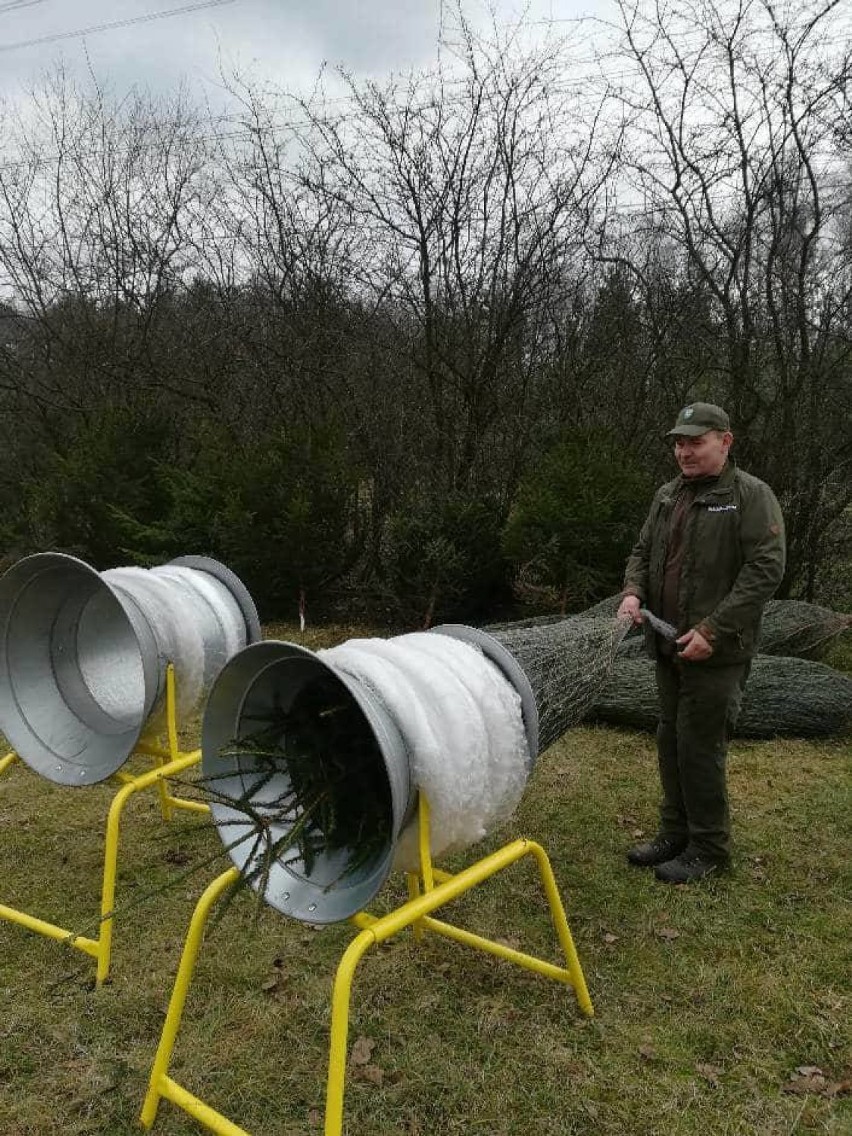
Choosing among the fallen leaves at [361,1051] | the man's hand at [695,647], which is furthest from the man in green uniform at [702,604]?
the fallen leaves at [361,1051]

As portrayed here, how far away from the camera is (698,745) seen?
13.1 feet

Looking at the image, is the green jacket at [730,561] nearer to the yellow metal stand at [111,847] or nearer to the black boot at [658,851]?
the black boot at [658,851]

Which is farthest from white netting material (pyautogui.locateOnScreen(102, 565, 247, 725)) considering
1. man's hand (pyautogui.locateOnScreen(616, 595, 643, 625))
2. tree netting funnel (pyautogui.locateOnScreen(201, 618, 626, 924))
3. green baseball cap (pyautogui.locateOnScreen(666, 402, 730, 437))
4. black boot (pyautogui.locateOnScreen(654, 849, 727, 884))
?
black boot (pyautogui.locateOnScreen(654, 849, 727, 884))

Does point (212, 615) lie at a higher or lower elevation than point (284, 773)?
higher

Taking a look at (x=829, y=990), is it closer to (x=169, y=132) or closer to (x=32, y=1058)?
(x=32, y=1058)

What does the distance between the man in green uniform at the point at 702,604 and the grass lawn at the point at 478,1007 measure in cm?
41

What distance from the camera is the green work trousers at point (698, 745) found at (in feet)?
12.8

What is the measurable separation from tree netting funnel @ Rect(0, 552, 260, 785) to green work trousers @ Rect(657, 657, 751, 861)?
1.89 m

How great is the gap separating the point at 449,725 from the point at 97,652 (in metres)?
2.07

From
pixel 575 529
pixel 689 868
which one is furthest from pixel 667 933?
pixel 575 529

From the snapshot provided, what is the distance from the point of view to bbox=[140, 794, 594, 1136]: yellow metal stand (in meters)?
2.21

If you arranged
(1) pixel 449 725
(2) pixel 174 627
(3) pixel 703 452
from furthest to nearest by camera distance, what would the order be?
(3) pixel 703 452 → (2) pixel 174 627 → (1) pixel 449 725

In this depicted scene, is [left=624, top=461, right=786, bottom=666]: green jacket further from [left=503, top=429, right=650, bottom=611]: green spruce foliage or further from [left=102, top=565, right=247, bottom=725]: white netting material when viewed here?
[left=503, top=429, right=650, bottom=611]: green spruce foliage

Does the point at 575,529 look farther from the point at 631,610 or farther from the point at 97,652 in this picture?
the point at 97,652
